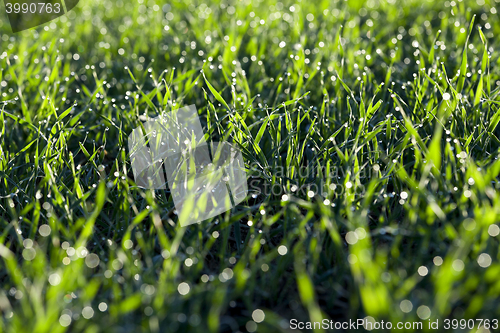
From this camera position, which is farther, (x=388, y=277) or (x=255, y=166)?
(x=255, y=166)

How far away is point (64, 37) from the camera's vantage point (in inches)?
107

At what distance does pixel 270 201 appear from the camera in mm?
1376

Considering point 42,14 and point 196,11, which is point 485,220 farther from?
point 42,14

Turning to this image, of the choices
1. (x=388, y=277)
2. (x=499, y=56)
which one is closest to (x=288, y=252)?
(x=388, y=277)

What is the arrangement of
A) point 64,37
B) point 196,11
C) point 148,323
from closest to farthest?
point 148,323 < point 64,37 < point 196,11

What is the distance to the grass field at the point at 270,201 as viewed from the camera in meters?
1.03

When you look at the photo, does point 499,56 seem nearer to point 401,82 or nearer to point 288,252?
point 401,82

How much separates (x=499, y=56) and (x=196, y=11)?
195cm

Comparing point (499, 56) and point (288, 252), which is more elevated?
point (499, 56)

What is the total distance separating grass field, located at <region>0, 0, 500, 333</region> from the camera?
103cm

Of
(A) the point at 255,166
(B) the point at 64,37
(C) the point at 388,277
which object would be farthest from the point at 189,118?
(B) the point at 64,37

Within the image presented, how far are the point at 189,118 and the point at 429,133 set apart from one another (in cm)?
96

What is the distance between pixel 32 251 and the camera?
4.05 ft

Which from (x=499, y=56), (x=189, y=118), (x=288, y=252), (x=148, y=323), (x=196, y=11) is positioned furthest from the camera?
(x=196, y=11)
